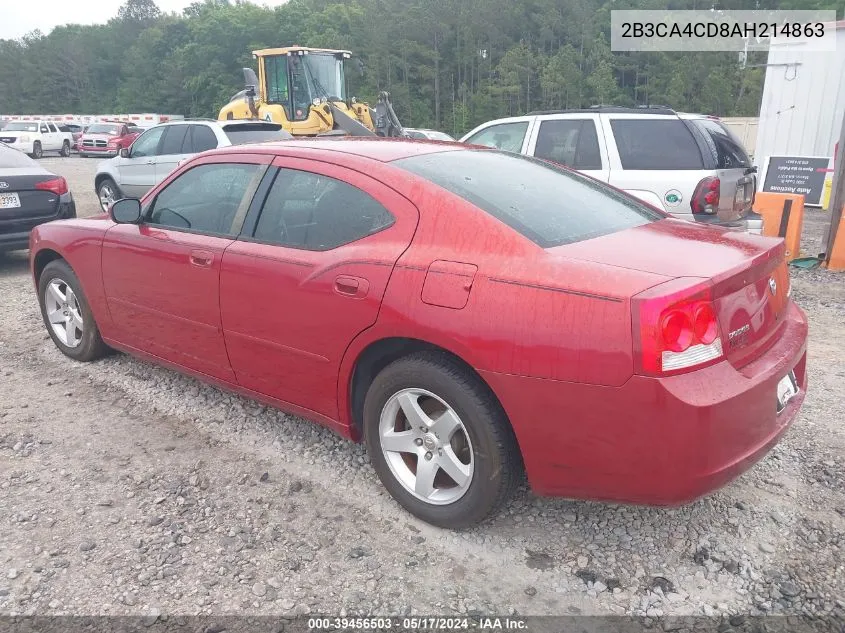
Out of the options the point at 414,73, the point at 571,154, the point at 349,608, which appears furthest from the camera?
the point at 414,73

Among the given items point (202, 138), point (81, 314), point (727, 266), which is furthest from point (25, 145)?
point (727, 266)

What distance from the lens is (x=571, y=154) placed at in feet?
23.2

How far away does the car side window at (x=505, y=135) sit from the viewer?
7.58 metres

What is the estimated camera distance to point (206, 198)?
3.61 metres

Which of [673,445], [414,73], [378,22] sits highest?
[378,22]

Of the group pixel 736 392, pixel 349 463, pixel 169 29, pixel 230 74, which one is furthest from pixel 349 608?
pixel 169 29

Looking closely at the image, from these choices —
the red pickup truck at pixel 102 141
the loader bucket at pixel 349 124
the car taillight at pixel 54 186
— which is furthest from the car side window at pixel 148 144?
the red pickup truck at pixel 102 141

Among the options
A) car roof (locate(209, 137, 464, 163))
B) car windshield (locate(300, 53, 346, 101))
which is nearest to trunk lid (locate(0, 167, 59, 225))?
car roof (locate(209, 137, 464, 163))

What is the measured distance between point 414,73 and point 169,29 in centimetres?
3836

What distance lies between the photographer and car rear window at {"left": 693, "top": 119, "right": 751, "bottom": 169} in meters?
6.34

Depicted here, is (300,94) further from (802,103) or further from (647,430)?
(647,430)

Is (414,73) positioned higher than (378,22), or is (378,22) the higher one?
(378,22)

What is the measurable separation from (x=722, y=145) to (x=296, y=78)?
41.7ft

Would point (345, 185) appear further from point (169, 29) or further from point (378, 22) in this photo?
point (169, 29)
